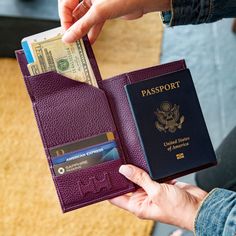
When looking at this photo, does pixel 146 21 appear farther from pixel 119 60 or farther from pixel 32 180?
pixel 32 180

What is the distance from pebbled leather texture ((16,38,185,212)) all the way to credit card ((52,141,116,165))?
0.02 metres

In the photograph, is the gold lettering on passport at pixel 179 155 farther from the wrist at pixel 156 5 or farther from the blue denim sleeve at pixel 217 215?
the wrist at pixel 156 5

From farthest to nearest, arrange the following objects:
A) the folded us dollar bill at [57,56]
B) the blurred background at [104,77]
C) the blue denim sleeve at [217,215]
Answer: the blurred background at [104,77] < the folded us dollar bill at [57,56] < the blue denim sleeve at [217,215]

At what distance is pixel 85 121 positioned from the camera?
2.85 feet

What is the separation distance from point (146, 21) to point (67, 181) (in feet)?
3.43

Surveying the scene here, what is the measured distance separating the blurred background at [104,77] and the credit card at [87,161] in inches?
20.0

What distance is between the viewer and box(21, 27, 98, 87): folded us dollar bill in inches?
34.2

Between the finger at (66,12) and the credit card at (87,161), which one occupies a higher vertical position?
the finger at (66,12)

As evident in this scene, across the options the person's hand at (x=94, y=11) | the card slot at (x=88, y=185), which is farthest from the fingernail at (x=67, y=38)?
the card slot at (x=88, y=185)

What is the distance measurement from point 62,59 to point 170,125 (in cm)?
25

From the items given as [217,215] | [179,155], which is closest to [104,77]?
Result: [179,155]

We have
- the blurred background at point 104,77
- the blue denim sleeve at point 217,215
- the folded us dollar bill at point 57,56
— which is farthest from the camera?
the blurred background at point 104,77

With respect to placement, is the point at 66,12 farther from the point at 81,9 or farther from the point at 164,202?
the point at 164,202

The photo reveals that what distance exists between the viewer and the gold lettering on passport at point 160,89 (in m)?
0.86
